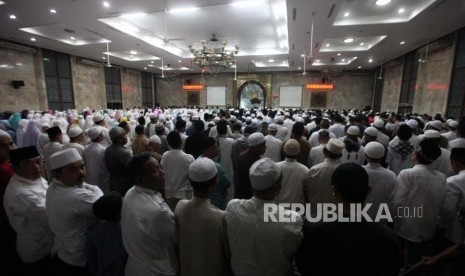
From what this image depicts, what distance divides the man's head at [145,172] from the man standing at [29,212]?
3.19 feet

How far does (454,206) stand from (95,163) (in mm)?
4362

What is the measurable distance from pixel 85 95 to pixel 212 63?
9.50 metres

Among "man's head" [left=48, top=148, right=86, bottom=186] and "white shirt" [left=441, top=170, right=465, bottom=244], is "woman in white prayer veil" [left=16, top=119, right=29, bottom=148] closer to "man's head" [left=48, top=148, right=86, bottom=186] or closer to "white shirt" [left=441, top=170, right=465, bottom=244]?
"man's head" [left=48, top=148, right=86, bottom=186]

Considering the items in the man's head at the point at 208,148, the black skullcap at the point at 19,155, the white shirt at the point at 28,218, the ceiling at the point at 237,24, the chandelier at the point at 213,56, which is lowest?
the white shirt at the point at 28,218

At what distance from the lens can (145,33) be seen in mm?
9789

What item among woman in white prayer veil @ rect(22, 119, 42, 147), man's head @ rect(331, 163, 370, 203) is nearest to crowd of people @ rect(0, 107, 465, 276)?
man's head @ rect(331, 163, 370, 203)

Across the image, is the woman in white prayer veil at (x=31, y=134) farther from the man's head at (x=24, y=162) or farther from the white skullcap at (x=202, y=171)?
the white skullcap at (x=202, y=171)

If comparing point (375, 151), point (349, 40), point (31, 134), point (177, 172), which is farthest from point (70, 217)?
point (349, 40)

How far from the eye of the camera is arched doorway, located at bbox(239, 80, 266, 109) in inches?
786

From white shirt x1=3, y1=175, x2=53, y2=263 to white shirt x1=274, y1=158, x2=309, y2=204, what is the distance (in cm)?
222

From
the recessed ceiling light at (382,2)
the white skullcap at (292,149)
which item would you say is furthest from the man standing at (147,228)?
the recessed ceiling light at (382,2)

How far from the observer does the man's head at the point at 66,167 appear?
1.76 meters

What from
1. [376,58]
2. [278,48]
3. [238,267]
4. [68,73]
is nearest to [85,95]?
[68,73]

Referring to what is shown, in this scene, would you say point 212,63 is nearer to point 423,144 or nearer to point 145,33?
point 145,33
